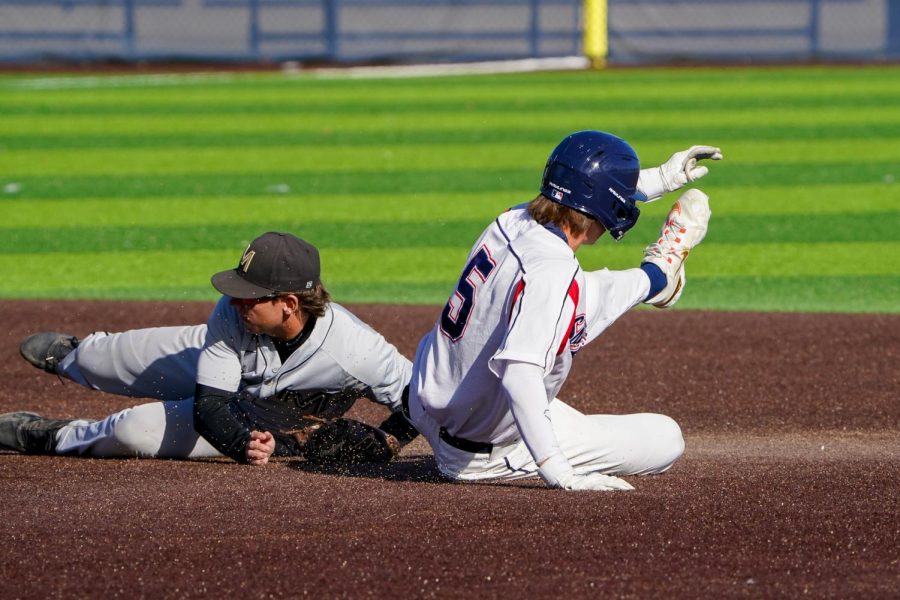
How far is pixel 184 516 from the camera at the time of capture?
174 inches

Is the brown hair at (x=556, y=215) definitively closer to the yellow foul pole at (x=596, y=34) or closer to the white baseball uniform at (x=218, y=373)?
the white baseball uniform at (x=218, y=373)

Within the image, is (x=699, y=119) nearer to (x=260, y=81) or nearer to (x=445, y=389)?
(x=260, y=81)

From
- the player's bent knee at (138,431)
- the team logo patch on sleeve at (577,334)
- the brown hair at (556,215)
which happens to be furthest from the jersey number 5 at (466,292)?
the player's bent knee at (138,431)

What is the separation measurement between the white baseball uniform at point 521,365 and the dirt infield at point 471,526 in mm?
135

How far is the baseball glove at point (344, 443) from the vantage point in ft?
17.1

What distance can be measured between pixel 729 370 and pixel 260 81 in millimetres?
14989

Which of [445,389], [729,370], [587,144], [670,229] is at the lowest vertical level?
[729,370]

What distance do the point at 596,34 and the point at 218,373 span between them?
19.7 meters

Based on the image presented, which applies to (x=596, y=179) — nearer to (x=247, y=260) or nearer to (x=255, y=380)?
(x=247, y=260)

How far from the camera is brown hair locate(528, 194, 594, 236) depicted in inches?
180

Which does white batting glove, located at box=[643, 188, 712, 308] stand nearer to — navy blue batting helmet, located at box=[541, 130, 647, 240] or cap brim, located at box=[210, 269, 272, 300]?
navy blue batting helmet, located at box=[541, 130, 647, 240]

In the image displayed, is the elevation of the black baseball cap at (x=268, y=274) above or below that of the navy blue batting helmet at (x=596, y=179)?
below

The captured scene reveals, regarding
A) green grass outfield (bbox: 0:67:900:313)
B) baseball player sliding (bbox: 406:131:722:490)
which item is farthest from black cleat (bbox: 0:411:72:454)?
green grass outfield (bbox: 0:67:900:313)

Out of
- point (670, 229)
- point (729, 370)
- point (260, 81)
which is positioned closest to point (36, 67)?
point (260, 81)
